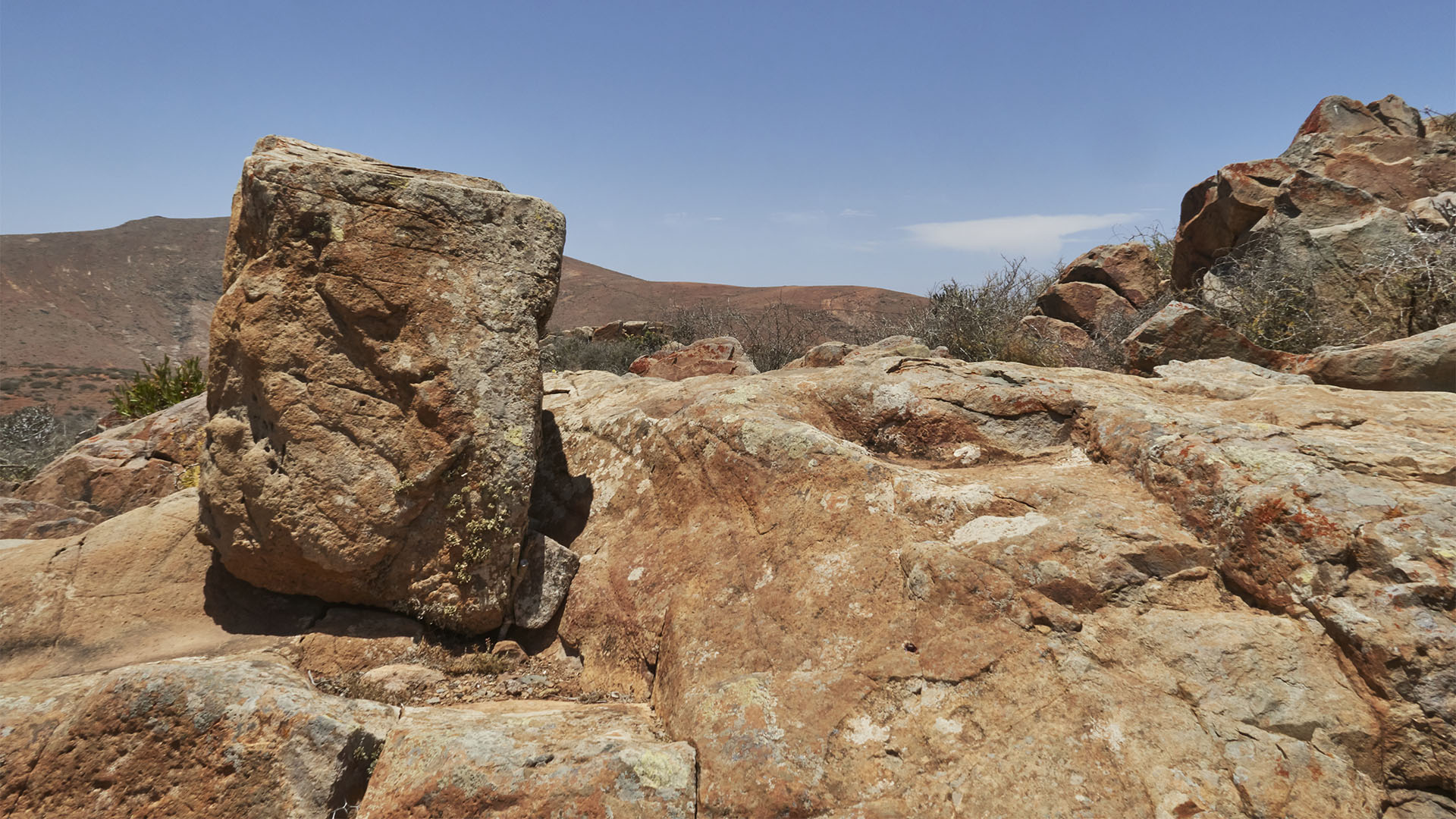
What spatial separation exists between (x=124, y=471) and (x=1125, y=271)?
45.3 feet

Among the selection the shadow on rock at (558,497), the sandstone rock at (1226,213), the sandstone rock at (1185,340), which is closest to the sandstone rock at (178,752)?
the shadow on rock at (558,497)

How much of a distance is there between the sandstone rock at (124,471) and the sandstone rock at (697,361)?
15.6ft

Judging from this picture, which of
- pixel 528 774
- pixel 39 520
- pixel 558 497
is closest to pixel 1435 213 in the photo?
pixel 558 497

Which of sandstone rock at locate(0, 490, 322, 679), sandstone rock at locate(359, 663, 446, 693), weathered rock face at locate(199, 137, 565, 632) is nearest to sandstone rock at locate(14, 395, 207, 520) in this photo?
sandstone rock at locate(0, 490, 322, 679)

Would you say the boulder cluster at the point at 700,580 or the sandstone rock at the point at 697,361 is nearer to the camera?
the boulder cluster at the point at 700,580

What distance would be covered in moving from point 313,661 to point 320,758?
123cm

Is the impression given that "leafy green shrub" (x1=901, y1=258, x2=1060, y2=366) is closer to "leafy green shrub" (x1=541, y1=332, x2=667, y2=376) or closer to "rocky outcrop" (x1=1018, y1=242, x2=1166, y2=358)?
"rocky outcrop" (x1=1018, y1=242, x2=1166, y2=358)

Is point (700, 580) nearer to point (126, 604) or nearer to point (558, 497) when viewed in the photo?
point (558, 497)

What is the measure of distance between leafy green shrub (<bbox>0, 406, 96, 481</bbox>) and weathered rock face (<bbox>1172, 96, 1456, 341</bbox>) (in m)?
15.5

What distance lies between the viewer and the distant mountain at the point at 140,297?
37.8 metres

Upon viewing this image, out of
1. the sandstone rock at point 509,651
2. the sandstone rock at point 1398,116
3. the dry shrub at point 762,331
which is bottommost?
the sandstone rock at point 509,651

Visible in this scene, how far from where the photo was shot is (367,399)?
4.23 meters

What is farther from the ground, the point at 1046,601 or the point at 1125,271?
the point at 1125,271

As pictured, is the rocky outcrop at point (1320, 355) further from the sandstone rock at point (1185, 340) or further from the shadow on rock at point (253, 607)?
the shadow on rock at point (253, 607)
